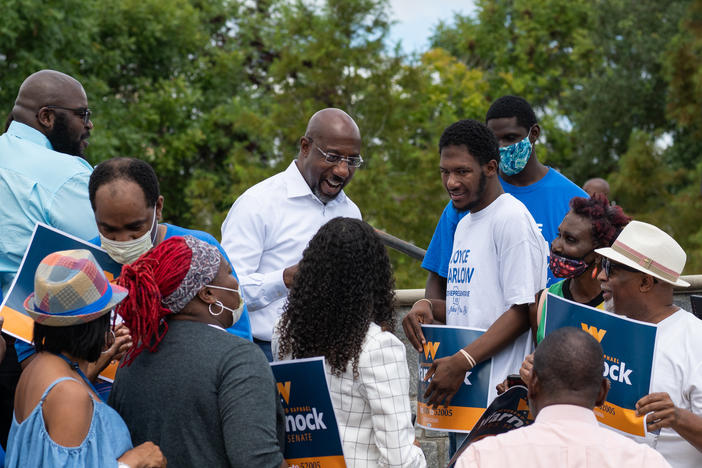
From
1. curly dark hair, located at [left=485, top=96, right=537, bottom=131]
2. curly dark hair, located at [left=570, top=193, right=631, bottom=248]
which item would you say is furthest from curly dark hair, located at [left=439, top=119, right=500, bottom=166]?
curly dark hair, located at [left=485, top=96, right=537, bottom=131]

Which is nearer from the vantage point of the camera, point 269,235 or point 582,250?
point 582,250

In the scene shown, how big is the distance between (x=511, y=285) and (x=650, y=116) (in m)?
28.0

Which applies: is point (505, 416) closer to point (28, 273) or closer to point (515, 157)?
point (28, 273)

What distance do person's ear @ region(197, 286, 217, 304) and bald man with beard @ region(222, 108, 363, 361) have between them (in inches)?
49.7

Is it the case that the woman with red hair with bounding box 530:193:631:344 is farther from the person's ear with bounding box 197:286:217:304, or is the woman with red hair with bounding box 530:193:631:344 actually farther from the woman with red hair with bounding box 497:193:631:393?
the person's ear with bounding box 197:286:217:304

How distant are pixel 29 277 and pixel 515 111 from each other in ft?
10.1

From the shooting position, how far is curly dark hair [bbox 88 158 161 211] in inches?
156

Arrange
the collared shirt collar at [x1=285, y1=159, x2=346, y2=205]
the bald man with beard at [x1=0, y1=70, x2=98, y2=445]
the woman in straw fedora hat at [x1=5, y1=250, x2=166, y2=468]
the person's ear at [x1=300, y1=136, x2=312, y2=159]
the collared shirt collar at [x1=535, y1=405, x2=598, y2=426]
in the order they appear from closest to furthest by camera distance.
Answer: the collared shirt collar at [x1=535, y1=405, x2=598, y2=426], the woman in straw fedora hat at [x1=5, y1=250, x2=166, y2=468], the bald man with beard at [x1=0, y1=70, x2=98, y2=445], the collared shirt collar at [x1=285, y1=159, x2=346, y2=205], the person's ear at [x1=300, y1=136, x2=312, y2=159]

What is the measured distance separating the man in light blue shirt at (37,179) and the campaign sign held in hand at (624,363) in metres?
2.35

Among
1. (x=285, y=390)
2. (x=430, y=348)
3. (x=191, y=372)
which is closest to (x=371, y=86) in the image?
(x=430, y=348)

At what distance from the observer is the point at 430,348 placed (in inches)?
171

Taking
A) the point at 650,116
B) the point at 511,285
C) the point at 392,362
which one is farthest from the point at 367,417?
the point at 650,116

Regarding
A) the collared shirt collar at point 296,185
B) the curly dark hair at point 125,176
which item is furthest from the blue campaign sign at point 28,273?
the collared shirt collar at point 296,185

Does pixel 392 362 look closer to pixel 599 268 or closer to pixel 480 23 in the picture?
pixel 599 268
